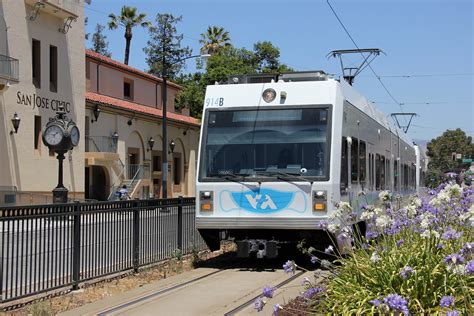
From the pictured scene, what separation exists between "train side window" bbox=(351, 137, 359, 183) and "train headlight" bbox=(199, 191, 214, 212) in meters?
2.77

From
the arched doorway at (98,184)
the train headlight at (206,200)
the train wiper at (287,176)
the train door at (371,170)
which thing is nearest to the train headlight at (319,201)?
the train wiper at (287,176)

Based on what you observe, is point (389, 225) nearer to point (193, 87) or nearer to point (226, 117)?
point (226, 117)

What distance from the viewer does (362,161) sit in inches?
515

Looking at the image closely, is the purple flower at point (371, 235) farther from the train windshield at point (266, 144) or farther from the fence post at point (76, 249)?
the fence post at point (76, 249)

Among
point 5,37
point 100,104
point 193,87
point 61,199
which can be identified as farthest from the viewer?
point 193,87

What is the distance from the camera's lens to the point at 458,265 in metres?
5.12

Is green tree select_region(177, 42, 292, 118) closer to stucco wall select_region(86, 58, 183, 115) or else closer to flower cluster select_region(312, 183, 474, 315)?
stucco wall select_region(86, 58, 183, 115)

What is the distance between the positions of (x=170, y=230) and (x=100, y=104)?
82.3 feet

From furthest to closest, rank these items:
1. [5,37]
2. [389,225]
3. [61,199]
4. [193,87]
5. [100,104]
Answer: [193,87]
[100,104]
[5,37]
[61,199]
[389,225]

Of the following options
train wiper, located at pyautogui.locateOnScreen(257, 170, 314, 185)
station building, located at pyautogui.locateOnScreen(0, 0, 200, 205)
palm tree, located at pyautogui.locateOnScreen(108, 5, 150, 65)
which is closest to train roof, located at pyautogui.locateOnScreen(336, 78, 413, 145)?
train wiper, located at pyautogui.locateOnScreen(257, 170, 314, 185)

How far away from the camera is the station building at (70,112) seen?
28.3 meters

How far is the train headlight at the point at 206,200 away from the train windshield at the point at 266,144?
255mm

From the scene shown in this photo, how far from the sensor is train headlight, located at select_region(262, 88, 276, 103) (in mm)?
11406

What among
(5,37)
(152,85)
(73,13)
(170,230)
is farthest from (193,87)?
(170,230)
